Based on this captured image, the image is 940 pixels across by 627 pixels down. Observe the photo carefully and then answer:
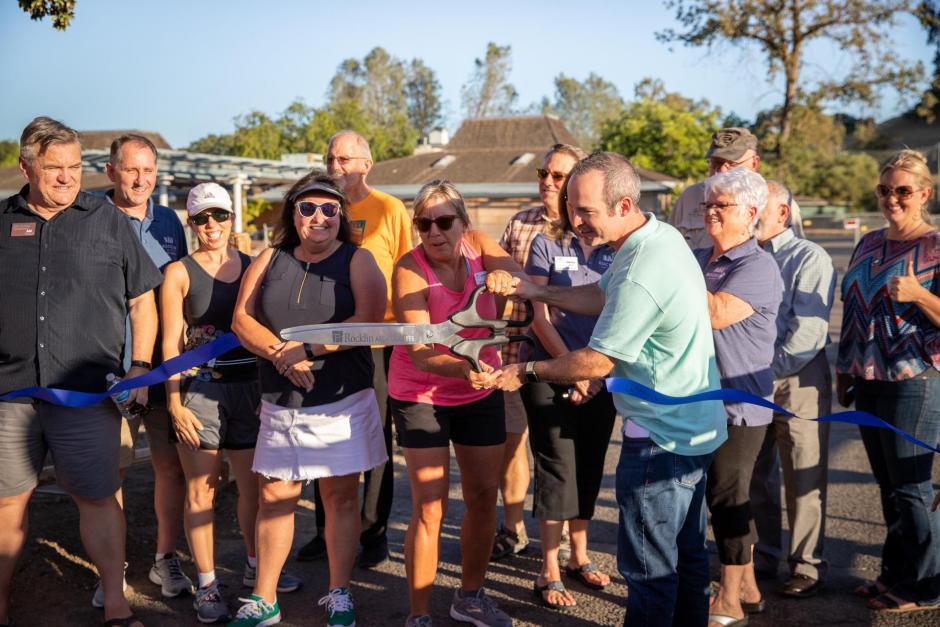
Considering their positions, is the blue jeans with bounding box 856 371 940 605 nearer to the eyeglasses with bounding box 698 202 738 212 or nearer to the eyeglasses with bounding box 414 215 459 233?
the eyeglasses with bounding box 698 202 738 212

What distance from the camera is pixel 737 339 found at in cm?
363

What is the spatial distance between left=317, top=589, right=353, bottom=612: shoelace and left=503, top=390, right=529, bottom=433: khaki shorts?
151 cm

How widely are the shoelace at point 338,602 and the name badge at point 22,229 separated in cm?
206

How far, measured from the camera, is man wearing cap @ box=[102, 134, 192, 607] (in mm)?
4215

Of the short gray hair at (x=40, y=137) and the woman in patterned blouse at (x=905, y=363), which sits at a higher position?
the short gray hair at (x=40, y=137)

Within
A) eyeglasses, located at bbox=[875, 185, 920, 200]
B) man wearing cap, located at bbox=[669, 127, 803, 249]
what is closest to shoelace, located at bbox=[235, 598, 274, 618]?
man wearing cap, located at bbox=[669, 127, 803, 249]

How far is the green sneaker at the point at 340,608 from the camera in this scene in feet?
12.5

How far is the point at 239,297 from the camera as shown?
151 inches

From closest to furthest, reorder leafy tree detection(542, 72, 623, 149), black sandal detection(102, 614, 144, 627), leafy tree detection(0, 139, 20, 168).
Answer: black sandal detection(102, 614, 144, 627)
leafy tree detection(0, 139, 20, 168)
leafy tree detection(542, 72, 623, 149)

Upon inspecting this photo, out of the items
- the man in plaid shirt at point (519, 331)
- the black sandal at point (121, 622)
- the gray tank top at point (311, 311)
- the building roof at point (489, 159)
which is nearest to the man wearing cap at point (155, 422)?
the black sandal at point (121, 622)

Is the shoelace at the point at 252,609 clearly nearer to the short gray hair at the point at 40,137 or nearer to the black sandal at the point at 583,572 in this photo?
the black sandal at the point at 583,572

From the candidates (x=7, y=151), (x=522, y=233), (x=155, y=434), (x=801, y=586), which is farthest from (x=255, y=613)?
(x=7, y=151)

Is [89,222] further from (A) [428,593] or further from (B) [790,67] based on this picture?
(B) [790,67]

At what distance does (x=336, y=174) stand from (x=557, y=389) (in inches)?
72.8
